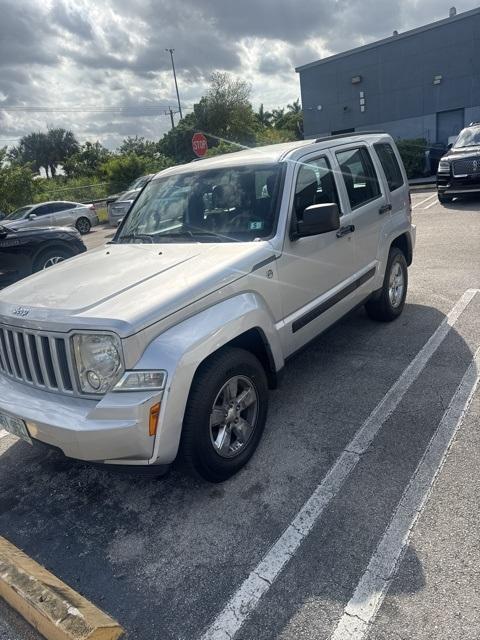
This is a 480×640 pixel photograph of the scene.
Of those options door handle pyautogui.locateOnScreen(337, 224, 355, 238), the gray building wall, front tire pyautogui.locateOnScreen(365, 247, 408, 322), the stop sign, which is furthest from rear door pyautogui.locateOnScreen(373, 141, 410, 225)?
the gray building wall

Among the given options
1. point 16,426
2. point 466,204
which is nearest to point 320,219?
point 16,426

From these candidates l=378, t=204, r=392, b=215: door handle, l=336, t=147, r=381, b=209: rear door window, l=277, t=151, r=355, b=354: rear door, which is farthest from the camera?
l=378, t=204, r=392, b=215: door handle

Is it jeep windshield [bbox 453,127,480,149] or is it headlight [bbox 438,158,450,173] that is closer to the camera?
headlight [bbox 438,158,450,173]

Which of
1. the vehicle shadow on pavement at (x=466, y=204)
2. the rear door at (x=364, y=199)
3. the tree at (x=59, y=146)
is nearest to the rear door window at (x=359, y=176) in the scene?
the rear door at (x=364, y=199)

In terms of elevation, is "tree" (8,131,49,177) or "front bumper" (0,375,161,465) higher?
"tree" (8,131,49,177)

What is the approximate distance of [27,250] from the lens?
8.45 m

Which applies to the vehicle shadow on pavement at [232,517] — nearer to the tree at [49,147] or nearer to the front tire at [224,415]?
the front tire at [224,415]

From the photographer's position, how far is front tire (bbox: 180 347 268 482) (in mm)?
2670

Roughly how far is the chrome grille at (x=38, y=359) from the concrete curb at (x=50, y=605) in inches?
34.9

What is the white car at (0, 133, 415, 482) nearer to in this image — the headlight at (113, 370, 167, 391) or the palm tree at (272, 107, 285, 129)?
the headlight at (113, 370, 167, 391)

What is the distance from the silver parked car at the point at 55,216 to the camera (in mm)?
16734

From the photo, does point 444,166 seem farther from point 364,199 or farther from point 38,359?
point 38,359

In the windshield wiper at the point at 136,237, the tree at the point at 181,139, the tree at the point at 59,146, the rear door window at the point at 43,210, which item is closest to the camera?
the windshield wiper at the point at 136,237

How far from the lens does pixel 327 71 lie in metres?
29.6
